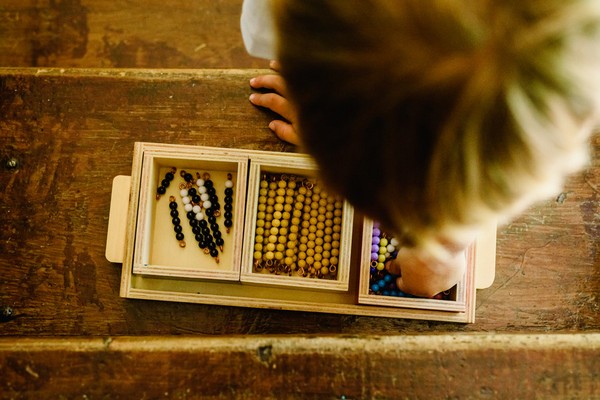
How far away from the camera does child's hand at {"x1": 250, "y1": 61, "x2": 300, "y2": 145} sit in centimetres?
147

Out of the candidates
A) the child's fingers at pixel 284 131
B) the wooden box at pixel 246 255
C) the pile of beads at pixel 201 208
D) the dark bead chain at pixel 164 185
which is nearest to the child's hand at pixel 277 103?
the child's fingers at pixel 284 131

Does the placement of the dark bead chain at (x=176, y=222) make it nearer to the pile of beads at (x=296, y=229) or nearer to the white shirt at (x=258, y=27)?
the pile of beads at (x=296, y=229)

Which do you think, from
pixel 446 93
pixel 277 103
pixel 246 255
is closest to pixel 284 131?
pixel 277 103

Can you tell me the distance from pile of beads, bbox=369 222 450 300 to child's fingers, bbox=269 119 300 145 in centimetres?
32

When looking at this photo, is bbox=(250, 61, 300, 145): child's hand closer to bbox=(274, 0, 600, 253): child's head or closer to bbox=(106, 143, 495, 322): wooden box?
bbox=(106, 143, 495, 322): wooden box

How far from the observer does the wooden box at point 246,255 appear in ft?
4.43

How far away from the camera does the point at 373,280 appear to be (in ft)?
4.75

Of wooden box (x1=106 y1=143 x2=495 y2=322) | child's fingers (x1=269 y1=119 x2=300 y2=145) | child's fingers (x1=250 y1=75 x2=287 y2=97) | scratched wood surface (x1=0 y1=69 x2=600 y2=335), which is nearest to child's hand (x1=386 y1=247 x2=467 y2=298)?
wooden box (x1=106 y1=143 x2=495 y2=322)

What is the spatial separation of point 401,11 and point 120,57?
5.19 ft

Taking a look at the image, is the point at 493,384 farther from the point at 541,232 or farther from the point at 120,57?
the point at 120,57

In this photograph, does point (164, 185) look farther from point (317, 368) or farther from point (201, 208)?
point (317, 368)

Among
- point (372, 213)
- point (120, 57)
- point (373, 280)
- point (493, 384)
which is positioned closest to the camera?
point (372, 213)

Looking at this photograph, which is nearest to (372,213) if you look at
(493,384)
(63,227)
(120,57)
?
(493,384)

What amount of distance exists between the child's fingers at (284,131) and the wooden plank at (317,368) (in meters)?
0.57
